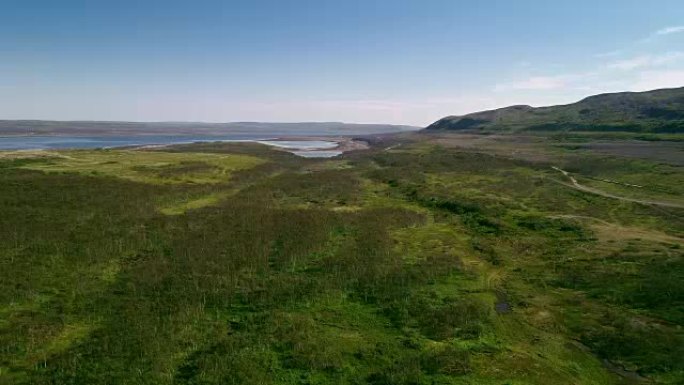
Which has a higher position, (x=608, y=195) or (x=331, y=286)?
(x=608, y=195)

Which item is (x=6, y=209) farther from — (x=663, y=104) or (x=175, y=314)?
(x=663, y=104)

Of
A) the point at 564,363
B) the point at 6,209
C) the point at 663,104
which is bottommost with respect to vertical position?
the point at 564,363

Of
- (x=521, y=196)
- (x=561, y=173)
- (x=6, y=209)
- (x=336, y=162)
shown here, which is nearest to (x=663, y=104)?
(x=561, y=173)

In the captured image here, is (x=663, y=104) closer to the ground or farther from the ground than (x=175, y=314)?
farther from the ground

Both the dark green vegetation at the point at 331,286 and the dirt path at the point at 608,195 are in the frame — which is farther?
the dirt path at the point at 608,195

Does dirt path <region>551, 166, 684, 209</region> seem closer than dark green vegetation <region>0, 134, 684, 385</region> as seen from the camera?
No

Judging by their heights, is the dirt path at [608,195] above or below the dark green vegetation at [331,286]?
above

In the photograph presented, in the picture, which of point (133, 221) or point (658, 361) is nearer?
point (658, 361)

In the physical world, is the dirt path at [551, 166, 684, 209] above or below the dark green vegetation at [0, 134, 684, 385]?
above
